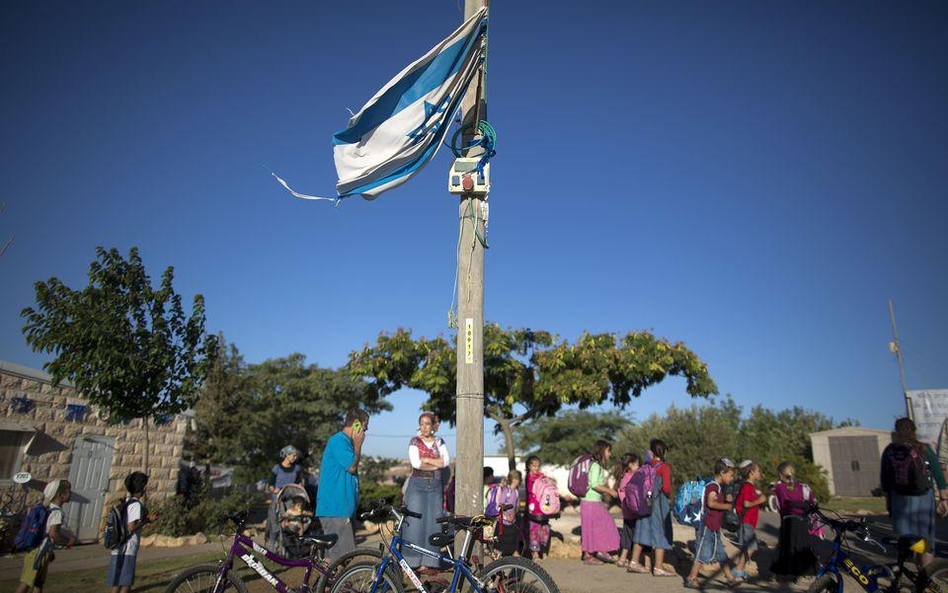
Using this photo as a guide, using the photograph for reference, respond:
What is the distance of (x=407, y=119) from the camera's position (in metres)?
5.21

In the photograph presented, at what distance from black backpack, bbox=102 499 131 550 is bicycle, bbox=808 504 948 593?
600 centimetres

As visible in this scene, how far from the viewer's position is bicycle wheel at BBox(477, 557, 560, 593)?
3744 mm

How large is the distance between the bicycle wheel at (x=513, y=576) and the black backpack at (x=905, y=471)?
4369mm

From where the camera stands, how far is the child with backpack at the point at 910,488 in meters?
5.63

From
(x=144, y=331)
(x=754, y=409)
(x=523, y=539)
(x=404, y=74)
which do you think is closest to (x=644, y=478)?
(x=523, y=539)

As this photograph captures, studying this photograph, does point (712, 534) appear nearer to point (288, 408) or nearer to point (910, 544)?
point (910, 544)

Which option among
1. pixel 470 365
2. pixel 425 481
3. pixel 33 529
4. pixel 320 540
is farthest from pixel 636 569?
pixel 33 529

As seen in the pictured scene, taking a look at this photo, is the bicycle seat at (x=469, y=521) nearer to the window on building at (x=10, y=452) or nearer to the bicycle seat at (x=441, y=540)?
the bicycle seat at (x=441, y=540)

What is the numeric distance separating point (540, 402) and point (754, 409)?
26267 mm

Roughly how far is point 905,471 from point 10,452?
1428cm

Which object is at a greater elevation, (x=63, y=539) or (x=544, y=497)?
(x=544, y=497)

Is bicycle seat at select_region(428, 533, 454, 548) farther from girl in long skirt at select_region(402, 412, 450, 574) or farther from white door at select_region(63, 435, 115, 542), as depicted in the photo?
white door at select_region(63, 435, 115, 542)

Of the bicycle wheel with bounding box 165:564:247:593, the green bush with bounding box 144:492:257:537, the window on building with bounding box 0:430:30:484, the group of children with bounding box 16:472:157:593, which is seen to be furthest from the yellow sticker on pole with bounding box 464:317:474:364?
the window on building with bounding box 0:430:30:484

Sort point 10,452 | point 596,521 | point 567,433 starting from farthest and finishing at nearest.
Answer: point 567,433
point 10,452
point 596,521
